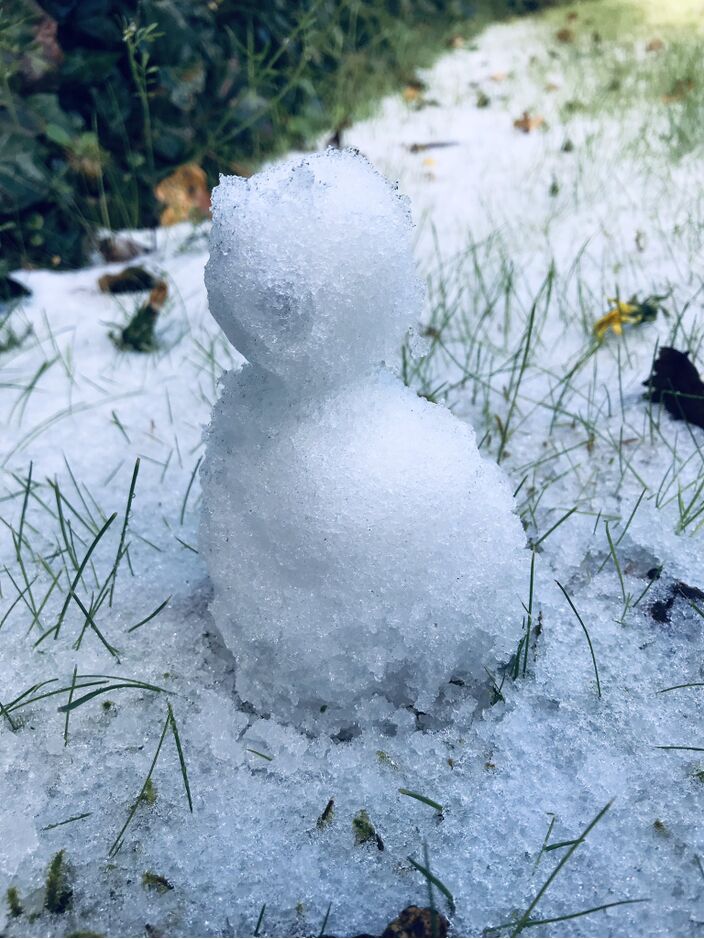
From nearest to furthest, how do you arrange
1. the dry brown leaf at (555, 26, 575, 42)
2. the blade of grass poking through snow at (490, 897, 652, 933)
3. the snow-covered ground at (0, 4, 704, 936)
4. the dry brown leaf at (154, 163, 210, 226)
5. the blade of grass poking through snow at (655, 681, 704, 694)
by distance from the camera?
1. the blade of grass poking through snow at (490, 897, 652, 933)
2. the snow-covered ground at (0, 4, 704, 936)
3. the blade of grass poking through snow at (655, 681, 704, 694)
4. the dry brown leaf at (154, 163, 210, 226)
5. the dry brown leaf at (555, 26, 575, 42)

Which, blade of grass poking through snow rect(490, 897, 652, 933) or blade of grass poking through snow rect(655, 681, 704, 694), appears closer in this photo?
blade of grass poking through snow rect(490, 897, 652, 933)

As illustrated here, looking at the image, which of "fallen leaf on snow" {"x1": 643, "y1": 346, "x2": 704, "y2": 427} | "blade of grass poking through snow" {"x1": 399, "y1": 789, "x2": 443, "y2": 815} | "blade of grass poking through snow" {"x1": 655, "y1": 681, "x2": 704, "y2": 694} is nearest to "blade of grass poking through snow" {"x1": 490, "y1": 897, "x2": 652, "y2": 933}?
"blade of grass poking through snow" {"x1": 399, "y1": 789, "x2": 443, "y2": 815}

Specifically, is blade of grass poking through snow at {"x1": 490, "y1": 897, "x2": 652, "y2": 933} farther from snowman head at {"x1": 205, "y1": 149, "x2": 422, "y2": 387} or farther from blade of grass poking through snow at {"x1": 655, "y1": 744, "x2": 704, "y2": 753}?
snowman head at {"x1": 205, "y1": 149, "x2": 422, "y2": 387}

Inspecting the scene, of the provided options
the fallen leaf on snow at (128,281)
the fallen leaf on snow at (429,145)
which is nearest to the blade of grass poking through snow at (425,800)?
the fallen leaf on snow at (128,281)

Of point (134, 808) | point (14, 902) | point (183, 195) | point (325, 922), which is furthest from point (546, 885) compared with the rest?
point (183, 195)

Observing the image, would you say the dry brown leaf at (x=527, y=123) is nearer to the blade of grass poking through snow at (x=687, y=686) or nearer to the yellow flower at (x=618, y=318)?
the yellow flower at (x=618, y=318)

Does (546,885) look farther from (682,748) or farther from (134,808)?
(134,808)

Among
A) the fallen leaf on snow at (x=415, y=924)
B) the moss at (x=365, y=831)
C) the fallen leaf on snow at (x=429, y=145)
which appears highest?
the fallen leaf on snow at (x=429, y=145)
